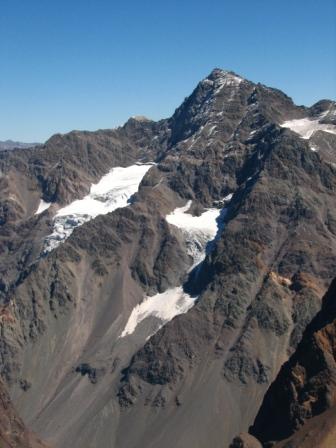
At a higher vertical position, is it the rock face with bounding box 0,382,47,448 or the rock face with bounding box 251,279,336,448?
the rock face with bounding box 251,279,336,448

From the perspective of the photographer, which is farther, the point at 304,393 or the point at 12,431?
the point at 12,431

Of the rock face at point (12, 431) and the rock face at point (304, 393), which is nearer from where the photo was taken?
the rock face at point (304, 393)

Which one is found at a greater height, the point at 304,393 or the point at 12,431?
the point at 304,393

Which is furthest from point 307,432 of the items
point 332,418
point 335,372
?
point 335,372

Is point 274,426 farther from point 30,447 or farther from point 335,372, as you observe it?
point 30,447

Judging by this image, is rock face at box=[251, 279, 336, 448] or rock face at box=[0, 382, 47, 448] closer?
rock face at box=[251, 279, 336, 448]

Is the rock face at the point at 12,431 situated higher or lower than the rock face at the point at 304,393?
lower

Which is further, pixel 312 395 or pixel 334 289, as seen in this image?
pixel 334 289

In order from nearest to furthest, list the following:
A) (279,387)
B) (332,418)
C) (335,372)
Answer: (332,418)
(335,372)
(279,387)
